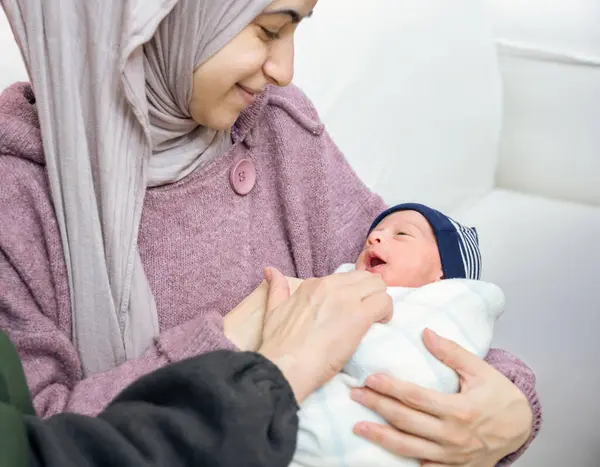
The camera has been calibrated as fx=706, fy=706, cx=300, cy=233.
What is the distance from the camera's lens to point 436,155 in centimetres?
200

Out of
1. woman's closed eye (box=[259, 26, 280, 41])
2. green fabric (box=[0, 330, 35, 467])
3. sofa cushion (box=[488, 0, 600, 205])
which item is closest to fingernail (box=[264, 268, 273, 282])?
woman's closed eye (box=[259, 26, 280, 41])

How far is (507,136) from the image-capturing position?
2289mm

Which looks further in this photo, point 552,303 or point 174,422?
point 552,303

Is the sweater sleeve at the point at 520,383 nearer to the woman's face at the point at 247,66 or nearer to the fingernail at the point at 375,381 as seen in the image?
the fingernail at the point at 375,381

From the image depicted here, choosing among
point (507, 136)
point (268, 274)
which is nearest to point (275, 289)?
point (268, 274)

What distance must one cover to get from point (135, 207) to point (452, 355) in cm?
51

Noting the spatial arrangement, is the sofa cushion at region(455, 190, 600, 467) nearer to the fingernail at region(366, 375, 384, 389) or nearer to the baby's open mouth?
the baby's open mouth

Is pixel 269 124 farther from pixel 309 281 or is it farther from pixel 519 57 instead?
pixel 519 57

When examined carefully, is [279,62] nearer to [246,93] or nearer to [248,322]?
[246,93]

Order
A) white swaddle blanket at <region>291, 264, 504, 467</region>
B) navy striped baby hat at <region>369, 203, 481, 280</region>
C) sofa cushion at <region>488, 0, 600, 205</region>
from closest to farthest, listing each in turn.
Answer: white swaddle blanket at <region>291, 264, 504, 467</region>, navy striped baby hat at <region>369, 203, 481, 280</region>, sofa cushion at <region>488, 0, 600, 205</region>

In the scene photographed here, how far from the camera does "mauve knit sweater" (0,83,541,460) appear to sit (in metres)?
0.98

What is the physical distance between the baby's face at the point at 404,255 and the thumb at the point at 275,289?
0.18 m

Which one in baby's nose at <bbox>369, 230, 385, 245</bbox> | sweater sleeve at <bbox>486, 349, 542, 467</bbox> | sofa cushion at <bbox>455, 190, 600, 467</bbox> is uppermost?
baby's nose at <bbox>369, 230, 385, 245</bbox>

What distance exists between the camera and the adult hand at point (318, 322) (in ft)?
3.02
